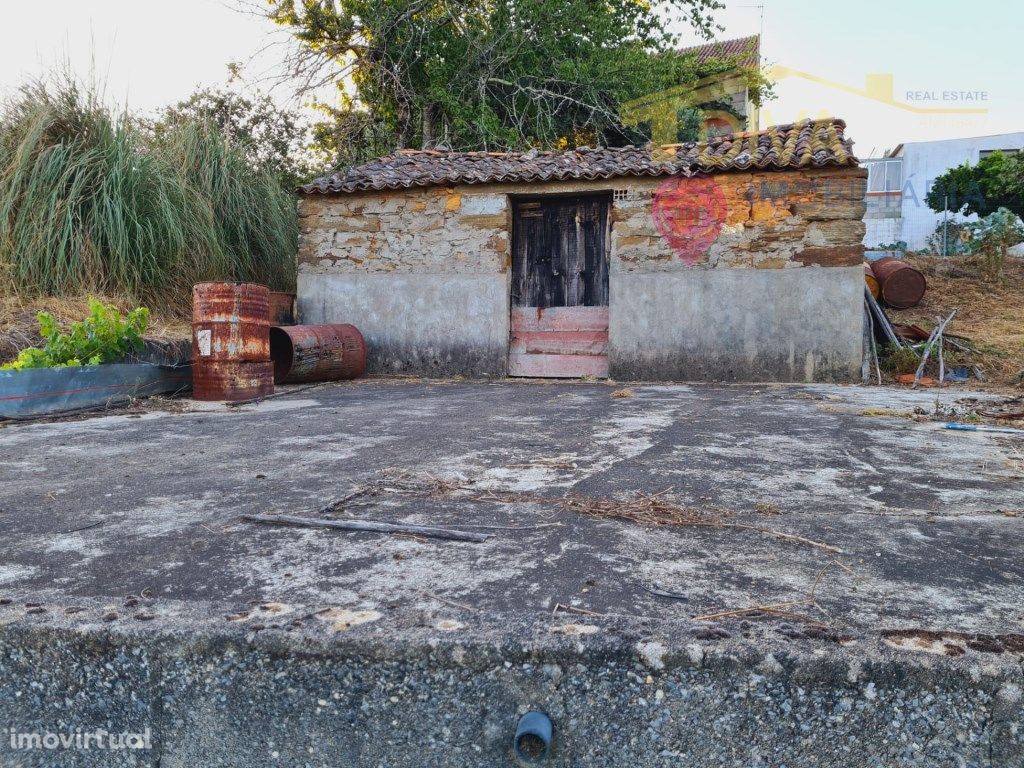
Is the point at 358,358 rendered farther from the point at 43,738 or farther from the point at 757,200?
the point at 43,738

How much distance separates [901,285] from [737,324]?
12.2 feet

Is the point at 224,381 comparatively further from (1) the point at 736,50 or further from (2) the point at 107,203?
(1) the point at 736,50

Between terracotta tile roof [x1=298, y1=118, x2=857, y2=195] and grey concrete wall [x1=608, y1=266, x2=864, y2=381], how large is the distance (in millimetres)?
1021

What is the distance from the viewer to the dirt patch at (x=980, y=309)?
23.8 feet

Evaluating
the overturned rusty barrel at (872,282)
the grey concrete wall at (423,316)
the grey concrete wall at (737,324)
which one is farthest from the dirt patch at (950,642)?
the overturned rusty barrel at (872,282)

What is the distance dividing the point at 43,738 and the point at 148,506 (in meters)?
0.93

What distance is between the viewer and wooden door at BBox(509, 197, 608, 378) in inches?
296

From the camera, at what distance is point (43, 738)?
1314 mm

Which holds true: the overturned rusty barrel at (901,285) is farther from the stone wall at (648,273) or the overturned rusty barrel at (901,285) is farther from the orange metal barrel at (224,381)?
the orange metal barrel at (224,381)

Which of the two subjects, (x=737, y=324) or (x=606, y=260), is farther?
(x=606, y=260)

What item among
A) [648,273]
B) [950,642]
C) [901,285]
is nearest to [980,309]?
[901,285]

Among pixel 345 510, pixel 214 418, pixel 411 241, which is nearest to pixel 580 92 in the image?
pixel 411 241

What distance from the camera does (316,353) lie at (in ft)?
21.6

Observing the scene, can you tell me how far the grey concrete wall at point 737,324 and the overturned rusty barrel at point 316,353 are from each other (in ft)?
8.77
